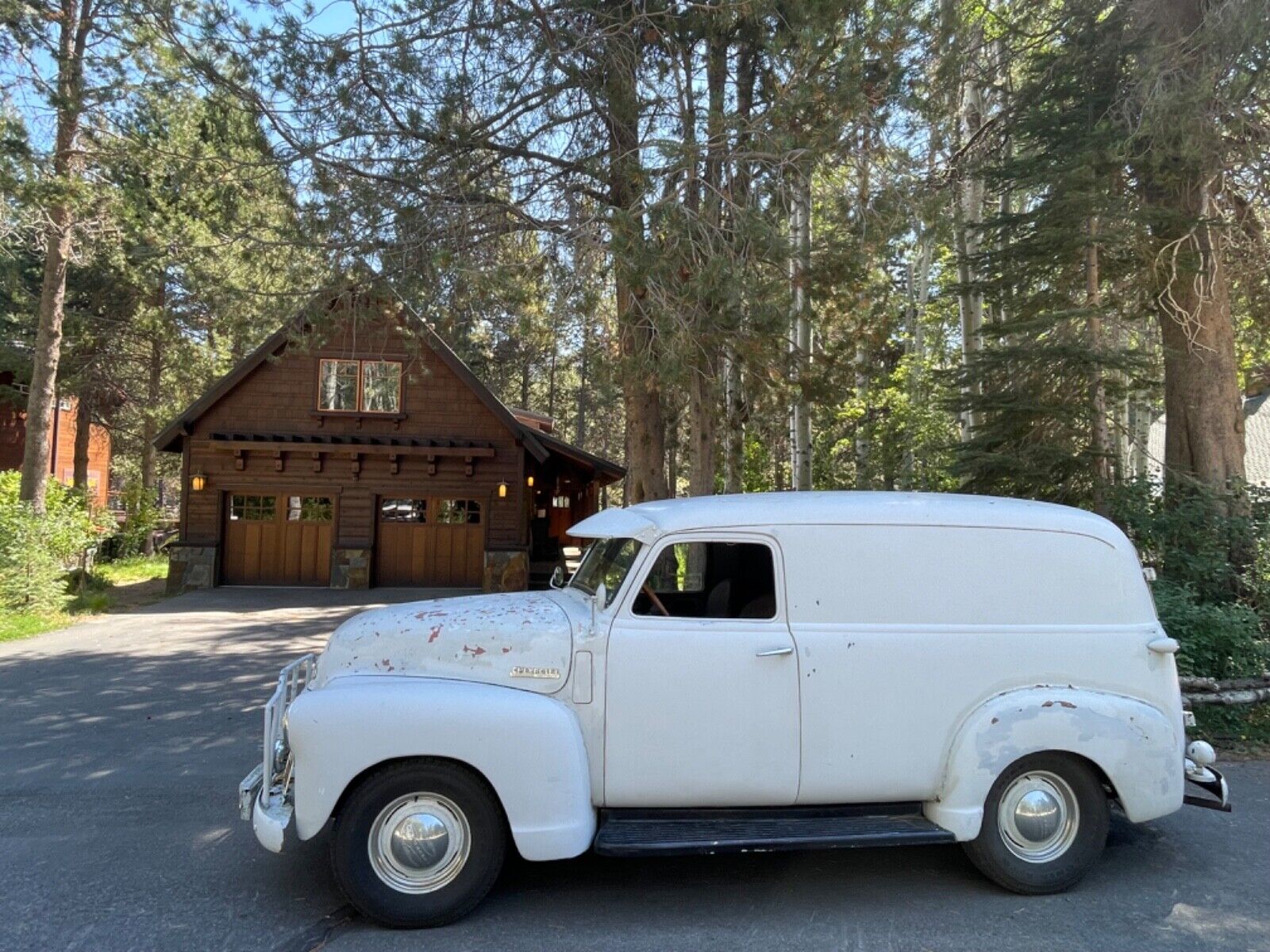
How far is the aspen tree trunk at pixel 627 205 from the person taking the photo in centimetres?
791

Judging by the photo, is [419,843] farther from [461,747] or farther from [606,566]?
[606,566]

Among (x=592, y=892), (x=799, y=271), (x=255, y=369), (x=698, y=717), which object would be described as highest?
(x=255, y=369)

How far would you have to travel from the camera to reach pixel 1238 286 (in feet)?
33.2

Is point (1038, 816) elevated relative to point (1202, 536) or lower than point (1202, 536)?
lower

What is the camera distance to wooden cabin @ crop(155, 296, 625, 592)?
60.2 ft

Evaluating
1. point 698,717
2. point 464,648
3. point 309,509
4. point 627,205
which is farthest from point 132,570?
point 698,717

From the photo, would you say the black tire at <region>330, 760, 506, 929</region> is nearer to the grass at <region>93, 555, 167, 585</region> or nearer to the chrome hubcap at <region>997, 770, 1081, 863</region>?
the chrome hubcap at <region>997, 770, 1081, 863</region>

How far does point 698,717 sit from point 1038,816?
1773 mm

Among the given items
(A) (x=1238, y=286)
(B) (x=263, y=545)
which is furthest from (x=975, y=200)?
(B) (x=263, y=545)

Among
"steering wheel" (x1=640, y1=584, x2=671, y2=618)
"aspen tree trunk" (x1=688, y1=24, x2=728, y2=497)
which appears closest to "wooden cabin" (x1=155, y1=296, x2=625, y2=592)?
"aspen tree trunk" (x1=688, y1=24, x2=728, y2=497)

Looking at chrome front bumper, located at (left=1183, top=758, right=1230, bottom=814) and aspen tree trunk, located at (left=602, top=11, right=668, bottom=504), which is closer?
chrome front bumper, located at (left=1183, top=758, right=1230, bottom=814)

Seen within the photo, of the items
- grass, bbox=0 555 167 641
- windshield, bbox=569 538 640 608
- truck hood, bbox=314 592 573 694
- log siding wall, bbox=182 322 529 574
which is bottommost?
grass, bbox=0 555 167 641

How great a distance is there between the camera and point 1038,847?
4.12 meters

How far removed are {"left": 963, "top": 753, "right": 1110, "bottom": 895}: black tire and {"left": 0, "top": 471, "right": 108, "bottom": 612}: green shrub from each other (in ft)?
46.3
